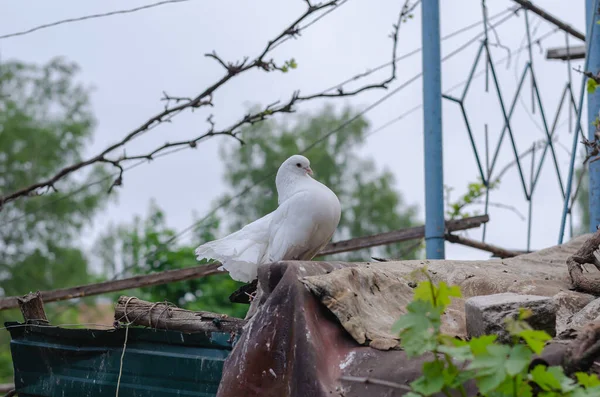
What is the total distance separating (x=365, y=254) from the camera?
2161 cm

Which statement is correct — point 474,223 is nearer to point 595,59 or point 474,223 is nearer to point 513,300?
point 595,59

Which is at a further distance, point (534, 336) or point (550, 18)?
point (550, 18)

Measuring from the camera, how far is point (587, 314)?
328 centimetres

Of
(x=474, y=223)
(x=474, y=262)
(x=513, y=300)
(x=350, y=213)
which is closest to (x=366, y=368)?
(x=513, y=300)

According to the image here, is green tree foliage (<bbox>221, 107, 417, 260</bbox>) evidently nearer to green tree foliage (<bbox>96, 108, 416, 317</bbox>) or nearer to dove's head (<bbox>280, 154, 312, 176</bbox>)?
green tree foliage (<bbox>96, 108, 416, 317</bbox>)

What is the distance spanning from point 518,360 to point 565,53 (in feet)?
15.9

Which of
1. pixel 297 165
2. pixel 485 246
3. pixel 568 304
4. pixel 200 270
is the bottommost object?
pixel 568 304

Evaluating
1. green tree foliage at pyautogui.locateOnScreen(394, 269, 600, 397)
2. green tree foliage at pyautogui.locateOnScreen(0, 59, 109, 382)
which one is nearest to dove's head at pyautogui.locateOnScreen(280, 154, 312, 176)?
green tree foliage at pyautogui.locateOnScreen(394, 269, 600, 397)

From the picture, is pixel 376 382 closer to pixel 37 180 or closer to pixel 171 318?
pixel 171 318

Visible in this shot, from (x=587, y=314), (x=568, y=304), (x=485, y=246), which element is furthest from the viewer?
(x=485, y=246)

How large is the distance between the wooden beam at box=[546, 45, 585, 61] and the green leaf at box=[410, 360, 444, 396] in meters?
4.64

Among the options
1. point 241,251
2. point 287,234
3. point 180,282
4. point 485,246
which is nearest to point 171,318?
point 241,251

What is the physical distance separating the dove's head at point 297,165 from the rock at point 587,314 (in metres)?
1.72

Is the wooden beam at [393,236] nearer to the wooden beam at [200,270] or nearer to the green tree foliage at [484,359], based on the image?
the wooden beam at [200,270]
